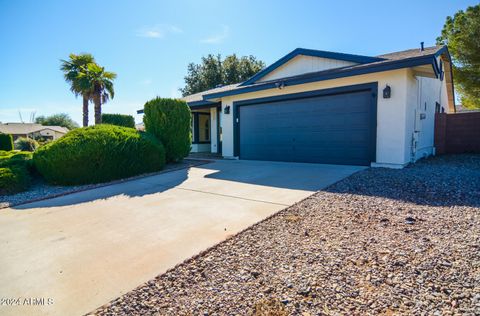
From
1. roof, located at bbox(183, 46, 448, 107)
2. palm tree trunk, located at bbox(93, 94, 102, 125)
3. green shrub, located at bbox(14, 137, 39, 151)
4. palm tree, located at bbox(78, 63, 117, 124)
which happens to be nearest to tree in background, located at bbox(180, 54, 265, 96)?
palm tree, located at bbox(78, 63, 117, 124)

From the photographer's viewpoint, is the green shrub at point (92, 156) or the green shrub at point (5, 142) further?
the green shrub at point (5, 142)

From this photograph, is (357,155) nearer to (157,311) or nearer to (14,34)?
(157,311)

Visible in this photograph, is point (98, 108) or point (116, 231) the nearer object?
point (116, 231)

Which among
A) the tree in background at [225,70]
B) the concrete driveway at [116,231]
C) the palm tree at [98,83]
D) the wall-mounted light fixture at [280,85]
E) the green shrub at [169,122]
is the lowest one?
the concrete driveway at [116,231]

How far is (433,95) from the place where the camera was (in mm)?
10312

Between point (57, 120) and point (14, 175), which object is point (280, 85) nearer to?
point (14, 175)

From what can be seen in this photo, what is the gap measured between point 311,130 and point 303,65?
2.75m

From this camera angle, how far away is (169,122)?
900 centimetres

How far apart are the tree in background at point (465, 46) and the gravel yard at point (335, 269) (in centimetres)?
1601

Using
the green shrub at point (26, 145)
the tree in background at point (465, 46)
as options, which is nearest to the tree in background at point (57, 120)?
the green shrub at point (26, 145)

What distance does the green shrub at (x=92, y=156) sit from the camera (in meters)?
6.61

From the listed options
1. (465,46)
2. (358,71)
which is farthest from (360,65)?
(465,46)

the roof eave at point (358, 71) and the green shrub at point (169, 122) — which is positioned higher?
the roof eave at point (358, 71)

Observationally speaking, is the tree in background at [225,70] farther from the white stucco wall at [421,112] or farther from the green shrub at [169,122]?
the white stucco wall at [421,112]
